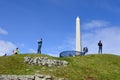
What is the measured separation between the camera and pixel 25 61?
1970 inches

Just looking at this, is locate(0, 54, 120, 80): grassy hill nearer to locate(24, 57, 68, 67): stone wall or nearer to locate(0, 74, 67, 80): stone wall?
locate(24, 57, 68, 67): stone wall

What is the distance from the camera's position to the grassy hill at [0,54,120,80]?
44.2 m

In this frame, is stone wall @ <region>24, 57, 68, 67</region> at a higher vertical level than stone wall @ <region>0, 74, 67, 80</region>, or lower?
higher

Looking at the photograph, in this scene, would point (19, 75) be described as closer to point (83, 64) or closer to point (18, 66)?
point (18, 66)

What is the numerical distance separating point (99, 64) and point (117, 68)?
2876 mm

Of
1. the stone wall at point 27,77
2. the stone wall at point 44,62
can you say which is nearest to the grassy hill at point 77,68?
the stone wall at point 44,62

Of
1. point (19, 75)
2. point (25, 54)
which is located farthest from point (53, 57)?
point (19, 75)

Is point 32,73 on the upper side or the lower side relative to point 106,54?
lower

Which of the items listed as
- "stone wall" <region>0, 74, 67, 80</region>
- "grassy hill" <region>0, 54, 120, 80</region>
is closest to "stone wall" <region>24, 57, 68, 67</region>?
"grassy hill" <region>0, 54, 120, 80</region>

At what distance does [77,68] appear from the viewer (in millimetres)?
47250

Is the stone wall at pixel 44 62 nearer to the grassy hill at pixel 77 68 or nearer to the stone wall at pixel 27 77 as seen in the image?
the grassy hill at pixel 77 68

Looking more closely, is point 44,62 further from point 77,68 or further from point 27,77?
point 27,77

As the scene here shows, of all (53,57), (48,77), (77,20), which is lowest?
(48,77)

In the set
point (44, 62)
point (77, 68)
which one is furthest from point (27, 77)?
point (77, 68)
